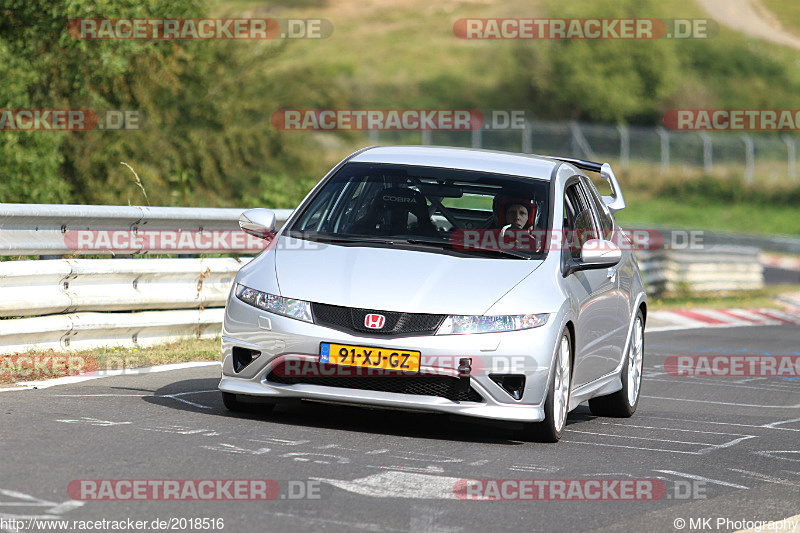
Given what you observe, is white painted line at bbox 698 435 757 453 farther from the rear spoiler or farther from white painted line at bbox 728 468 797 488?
the rear spoiler

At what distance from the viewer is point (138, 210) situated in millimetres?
10359

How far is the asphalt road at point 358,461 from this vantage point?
545cm

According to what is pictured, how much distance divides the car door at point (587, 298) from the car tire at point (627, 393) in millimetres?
271

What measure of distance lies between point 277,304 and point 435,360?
968 millimetres

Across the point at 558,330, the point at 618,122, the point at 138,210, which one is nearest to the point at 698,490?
the point at 558,330

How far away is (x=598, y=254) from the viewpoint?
817 centimetres

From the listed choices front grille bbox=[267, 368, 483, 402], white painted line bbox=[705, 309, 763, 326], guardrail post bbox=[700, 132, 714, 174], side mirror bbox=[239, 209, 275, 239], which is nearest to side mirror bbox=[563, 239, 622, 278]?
front grille bbox=[267, 368, 483, 402]

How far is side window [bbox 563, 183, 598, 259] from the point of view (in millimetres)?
8547

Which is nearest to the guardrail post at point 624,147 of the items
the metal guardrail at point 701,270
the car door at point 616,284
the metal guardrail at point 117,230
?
the metal guardrail at point 701,270

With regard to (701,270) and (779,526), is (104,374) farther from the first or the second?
(701,270)

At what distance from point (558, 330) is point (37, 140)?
1195cm

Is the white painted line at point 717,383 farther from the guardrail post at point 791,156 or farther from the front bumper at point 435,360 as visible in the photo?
the guardrail post at point 791,156

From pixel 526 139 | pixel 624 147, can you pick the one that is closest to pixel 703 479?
pixel 526 139

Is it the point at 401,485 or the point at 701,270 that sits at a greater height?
the point at 701,270
